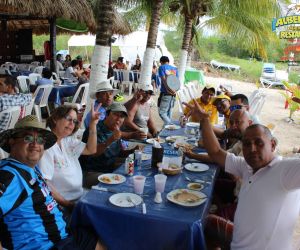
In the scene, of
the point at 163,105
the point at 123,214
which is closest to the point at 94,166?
the point at 123,214

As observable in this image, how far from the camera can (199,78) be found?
57.3 ft

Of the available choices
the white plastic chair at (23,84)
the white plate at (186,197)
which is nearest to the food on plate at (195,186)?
the white plate at (186,197)

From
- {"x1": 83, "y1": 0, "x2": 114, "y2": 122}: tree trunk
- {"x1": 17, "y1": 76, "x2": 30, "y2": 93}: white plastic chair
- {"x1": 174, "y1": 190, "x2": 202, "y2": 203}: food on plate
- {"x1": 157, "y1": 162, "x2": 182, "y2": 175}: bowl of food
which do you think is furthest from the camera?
{"x1": 17, "y1": 76, "x2": 30, "y2": 93}: white plastic chair

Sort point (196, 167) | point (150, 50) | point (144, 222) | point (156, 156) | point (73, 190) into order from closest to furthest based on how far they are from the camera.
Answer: point (144, 222) < point (73, 190) < point (156, 156) < point (196, 167) < point (150, 50)

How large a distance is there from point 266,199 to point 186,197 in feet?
2.00

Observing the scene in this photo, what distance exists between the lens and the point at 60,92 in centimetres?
836

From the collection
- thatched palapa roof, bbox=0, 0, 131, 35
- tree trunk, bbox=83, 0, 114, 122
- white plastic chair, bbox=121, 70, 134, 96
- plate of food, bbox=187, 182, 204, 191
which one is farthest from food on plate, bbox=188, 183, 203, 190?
white plastic chair, bbox=121, 70, 134, 96

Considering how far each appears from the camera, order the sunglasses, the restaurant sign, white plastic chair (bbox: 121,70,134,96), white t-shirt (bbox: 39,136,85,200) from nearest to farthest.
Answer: the sunglasses, white t-shirt (bbox: 39,136,85,200), white plastic chair (bbox: 121,70,134,96), the restaurant sign

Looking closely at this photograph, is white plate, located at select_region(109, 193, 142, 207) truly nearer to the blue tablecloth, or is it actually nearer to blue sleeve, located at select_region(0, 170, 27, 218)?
blue sleeve, located at select_region(0, 170, 27, 218)

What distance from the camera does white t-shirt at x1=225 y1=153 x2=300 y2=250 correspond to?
2.03 m

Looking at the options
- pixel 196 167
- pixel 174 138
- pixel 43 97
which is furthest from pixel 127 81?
pixel 196 167

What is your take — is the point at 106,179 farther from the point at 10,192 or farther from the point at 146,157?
the point at 10,192

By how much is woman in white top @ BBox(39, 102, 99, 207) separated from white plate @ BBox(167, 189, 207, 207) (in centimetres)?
87

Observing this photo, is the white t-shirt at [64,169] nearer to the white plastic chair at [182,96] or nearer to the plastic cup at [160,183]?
the plastic cup at [160,183]
